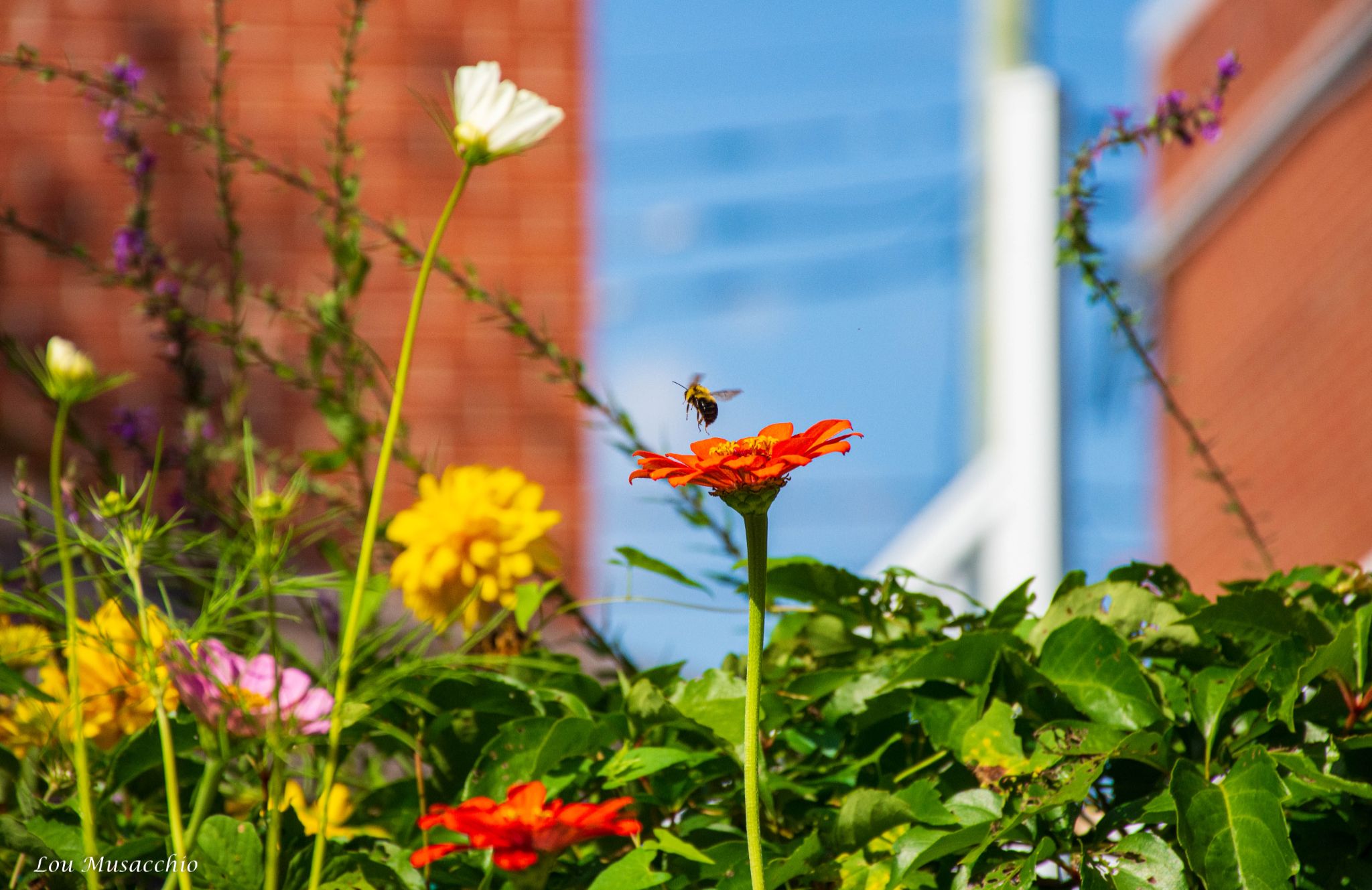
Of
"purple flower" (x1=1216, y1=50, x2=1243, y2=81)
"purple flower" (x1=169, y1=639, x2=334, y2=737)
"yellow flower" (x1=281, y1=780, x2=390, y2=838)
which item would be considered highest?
"purple flower" (x1=1216, y1=50, x2=1243, y2=81)

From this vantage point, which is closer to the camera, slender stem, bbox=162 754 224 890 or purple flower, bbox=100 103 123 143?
slender stem, bbox=162 754 224 890

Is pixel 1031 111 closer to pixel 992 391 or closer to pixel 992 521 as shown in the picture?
pixel 992 391

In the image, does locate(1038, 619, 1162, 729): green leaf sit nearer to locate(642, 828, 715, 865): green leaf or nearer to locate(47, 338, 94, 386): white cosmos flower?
locate(642, 828, 715, 865): green leaf

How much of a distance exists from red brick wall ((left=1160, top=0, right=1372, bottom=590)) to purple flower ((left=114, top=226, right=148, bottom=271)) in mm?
5135

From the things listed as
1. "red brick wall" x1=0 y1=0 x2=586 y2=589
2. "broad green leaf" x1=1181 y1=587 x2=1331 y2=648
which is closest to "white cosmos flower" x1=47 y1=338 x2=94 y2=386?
"broad green leaf" x1=1181 y1=587 x2=1331 y2=648

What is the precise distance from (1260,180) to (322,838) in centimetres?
813

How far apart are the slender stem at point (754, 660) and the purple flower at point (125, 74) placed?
81 centimetres

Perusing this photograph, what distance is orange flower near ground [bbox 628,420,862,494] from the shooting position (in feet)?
1.94

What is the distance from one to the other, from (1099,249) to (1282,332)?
281 inches

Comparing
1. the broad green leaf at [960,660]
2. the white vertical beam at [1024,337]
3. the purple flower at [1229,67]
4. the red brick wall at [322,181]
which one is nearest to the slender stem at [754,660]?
the broad green leaf at [960,660]

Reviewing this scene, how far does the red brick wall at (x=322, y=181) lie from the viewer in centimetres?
297

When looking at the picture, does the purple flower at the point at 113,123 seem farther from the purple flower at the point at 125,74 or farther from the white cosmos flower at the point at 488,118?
the white cosmos flower at the point at 488,118

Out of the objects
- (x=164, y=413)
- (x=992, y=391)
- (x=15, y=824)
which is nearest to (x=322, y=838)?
(x=15, y=824)

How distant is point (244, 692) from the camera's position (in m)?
0.68
